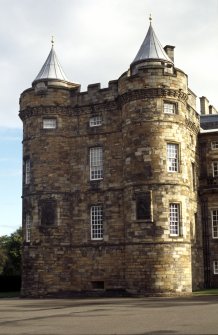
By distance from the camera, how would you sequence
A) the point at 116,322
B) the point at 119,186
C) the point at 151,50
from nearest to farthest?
the point at 116,322 < the point at 119,186 < the point at 151,50

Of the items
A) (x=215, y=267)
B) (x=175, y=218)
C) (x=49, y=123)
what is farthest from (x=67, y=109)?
(x=215, y=267)

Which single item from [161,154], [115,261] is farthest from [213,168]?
[115,261]

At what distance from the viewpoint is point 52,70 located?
39.5m

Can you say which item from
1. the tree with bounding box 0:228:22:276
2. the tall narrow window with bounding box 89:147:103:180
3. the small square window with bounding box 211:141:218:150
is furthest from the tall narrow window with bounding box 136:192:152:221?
the tree with bounding box 0:228:22:276

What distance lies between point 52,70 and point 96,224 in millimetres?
12494

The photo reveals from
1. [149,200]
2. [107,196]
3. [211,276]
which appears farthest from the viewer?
[211,276]

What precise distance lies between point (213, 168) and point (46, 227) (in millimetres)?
13786

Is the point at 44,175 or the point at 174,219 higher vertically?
the point at 44,175

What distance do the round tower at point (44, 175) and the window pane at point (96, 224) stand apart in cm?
187

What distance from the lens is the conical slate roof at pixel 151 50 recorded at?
118ft

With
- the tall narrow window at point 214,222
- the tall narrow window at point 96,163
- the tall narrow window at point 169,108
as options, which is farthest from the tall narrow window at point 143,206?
the tall narrow window at point 214,222

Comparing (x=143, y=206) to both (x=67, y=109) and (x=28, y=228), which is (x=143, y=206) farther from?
(x=67, y=109)

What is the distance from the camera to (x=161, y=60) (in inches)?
1403

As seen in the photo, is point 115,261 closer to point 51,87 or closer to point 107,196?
point 107,196
